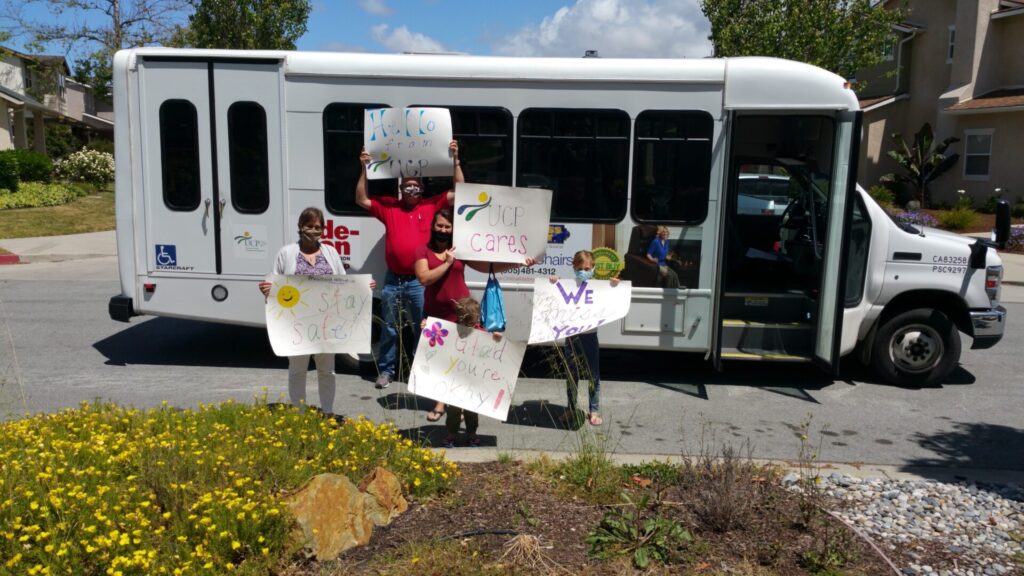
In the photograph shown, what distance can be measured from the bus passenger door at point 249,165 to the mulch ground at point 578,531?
3.85 metres

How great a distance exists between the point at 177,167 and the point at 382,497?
4774 mm

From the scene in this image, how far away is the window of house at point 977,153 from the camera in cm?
2634

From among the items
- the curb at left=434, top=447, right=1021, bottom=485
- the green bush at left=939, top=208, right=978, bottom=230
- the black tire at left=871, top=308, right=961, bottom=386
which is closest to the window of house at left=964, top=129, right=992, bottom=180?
the green bush at left=939, top=208, right=978, bottom=230

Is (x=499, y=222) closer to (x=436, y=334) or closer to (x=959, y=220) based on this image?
(x=436, y=334)

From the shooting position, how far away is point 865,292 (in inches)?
309

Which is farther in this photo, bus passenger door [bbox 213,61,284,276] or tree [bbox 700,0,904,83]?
tree [bbox 700,0,904,83]

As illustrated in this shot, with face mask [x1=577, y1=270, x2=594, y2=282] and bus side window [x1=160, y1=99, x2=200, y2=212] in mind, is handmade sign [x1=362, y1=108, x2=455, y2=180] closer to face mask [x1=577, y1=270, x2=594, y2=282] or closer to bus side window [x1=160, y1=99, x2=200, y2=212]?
face mask [x1=577, y1=270, x2=594, y2=282]

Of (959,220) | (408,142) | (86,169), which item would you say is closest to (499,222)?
(408,142)

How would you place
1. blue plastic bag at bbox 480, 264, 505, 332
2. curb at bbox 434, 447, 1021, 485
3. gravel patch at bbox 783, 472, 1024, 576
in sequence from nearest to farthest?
gravel patch at bbox 783, 472, 1024, 576, curb at bbox 434, 447, 1021, 485, blue plastic bag at bbox 480, 264, 505, 332

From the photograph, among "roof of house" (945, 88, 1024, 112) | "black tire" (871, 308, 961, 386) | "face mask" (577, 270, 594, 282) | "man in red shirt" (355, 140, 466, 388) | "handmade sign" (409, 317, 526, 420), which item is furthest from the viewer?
"roof of house" (945, 88, 1024, 112)

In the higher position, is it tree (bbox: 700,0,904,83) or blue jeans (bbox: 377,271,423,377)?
tree (bbox: 700,0,904,83)

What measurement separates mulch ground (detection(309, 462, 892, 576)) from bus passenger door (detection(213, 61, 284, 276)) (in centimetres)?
385

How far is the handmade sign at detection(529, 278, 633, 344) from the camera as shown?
6.20 metres

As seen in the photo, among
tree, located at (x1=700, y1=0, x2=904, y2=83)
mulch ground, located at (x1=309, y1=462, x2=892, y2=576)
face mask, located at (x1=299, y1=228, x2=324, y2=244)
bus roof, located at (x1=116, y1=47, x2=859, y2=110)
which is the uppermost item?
tree, located at (x1=700, y1=0, x2=904, y2=83)
